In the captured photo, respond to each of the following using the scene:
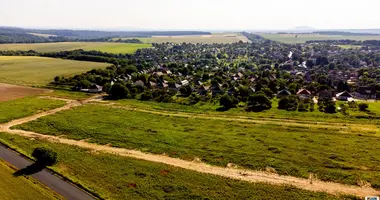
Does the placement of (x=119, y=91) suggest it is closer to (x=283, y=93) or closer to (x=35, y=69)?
(x=283, y=93)

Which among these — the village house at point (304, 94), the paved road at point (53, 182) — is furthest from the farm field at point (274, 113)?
the paved road at point (53, 182)

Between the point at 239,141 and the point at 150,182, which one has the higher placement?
the point at 239,141

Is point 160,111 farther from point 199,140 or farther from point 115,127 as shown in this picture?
point 199,140

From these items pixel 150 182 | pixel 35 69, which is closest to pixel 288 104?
pixel 150 182

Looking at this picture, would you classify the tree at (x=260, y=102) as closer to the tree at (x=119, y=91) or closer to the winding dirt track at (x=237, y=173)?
the winding dirt track at (x=237, y=173)

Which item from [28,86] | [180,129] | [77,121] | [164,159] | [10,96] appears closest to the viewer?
[164,159]

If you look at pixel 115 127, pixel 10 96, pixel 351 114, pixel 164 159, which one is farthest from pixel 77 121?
pixel 351 114
